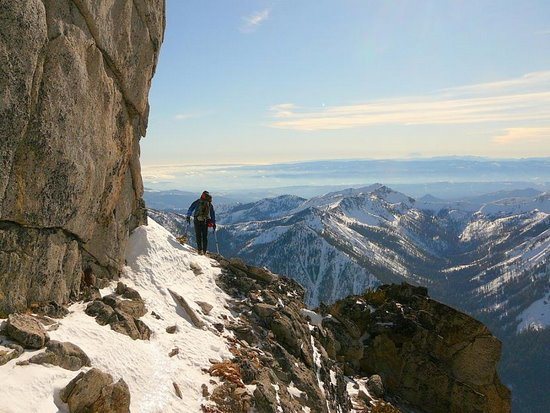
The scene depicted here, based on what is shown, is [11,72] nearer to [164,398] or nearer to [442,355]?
[164,398]

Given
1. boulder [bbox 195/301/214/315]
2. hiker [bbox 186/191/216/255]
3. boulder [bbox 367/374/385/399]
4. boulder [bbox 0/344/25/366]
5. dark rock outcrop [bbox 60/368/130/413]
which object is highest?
hiker [bbox 186/191/216/255]

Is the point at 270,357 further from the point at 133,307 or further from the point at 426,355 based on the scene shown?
the point at 426,355

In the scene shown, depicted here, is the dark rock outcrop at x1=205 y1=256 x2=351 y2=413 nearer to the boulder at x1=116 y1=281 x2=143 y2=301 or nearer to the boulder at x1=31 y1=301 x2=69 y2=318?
the boulder at x1=116 y1=281 x2=143 y2=301

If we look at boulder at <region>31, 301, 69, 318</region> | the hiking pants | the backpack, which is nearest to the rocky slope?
boulder at <region>31, 301, 69, 318</region>

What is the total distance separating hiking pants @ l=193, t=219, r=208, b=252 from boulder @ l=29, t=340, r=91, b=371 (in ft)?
60.5

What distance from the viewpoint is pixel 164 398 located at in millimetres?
15750

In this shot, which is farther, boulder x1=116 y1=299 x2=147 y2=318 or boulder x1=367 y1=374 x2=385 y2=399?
boulder x1=367 y1=374 x2=385 y2=399

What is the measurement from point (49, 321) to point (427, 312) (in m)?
35.2

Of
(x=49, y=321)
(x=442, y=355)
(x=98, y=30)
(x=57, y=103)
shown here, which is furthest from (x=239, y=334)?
(x=442, y=355)

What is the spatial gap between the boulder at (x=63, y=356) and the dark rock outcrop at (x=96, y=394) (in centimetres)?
85

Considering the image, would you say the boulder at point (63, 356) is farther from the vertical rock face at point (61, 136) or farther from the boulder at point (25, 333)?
the vertical rock face at point (61, 136)

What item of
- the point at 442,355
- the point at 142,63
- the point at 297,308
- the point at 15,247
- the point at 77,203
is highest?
the point at 142,63

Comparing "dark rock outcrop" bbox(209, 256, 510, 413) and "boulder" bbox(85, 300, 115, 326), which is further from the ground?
"boulder" bbox(85, 300, 115, 326)

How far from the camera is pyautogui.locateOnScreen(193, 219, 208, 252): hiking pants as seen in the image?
108 feet
